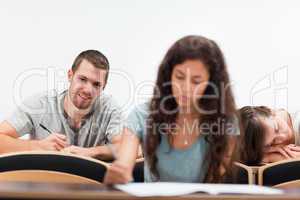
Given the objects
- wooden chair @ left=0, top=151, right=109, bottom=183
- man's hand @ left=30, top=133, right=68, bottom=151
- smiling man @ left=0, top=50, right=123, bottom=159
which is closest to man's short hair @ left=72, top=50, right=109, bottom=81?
smiling man @ left=0, top=50, right=123, bottom=159

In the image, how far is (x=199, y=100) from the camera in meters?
1.46

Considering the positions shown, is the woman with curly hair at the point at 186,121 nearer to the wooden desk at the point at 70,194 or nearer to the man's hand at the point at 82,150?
the wooden desk at the point at 70,194

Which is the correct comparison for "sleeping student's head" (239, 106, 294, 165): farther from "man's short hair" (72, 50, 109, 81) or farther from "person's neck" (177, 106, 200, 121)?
"man's short hair" (72, 50, 109, 81)

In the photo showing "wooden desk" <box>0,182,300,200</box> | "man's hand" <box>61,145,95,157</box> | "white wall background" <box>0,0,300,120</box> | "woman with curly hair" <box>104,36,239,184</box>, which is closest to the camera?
"wooden desk" <box>0,182,300,200</box>

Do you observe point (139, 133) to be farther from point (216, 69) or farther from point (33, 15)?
point (33, 15)

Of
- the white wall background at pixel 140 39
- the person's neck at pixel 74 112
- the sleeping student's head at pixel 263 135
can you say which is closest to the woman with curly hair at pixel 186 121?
the sleeping student's head at pixel 263 135

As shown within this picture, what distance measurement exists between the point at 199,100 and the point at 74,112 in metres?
1.13

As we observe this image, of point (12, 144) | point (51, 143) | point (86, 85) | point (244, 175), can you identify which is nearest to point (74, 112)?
point (86, 85)

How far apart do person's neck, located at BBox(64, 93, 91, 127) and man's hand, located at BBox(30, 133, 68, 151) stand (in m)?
0.18

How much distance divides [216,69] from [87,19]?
5.03 feet

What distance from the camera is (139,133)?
4.55 ft

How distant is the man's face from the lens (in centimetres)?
235

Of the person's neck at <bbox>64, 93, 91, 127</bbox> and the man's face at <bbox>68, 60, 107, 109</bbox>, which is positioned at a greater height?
the man's face at <bbox>68, 60, 107, 109</bbox>

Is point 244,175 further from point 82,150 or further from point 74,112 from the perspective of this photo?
point 74,112
